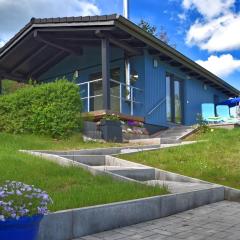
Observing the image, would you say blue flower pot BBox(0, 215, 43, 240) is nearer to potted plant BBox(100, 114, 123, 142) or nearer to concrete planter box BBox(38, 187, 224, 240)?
concrete planter box BBox(38, 187, 224, 240)

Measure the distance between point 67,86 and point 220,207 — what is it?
7.59 meters

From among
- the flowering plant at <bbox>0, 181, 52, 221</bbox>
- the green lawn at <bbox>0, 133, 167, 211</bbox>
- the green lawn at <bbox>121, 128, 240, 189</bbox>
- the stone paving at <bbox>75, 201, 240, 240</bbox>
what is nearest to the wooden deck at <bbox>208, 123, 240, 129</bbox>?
the green lawn at <bbox>121, 128, 240, 189</bbox>

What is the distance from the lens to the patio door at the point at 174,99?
19694mm

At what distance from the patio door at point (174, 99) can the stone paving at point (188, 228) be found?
43.2ft

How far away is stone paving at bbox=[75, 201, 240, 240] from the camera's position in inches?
199

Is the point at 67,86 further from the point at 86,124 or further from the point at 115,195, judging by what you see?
the point at 115,195

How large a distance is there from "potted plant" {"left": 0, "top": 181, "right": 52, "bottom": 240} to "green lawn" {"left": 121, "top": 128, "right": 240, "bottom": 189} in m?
5.16

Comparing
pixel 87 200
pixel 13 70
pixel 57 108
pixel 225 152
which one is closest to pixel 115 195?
pixel 87 200

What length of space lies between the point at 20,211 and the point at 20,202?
136 millimetres

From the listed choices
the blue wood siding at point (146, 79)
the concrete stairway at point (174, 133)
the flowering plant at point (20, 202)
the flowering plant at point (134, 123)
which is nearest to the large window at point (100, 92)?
the blue wood siding at point (146, 79)

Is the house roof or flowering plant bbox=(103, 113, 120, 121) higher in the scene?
the house roof

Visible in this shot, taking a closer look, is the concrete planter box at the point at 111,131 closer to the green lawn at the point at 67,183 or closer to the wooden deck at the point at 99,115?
the wooden deck at the point at 99,115

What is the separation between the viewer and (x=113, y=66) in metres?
18.2

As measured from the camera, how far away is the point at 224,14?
14.9 m
